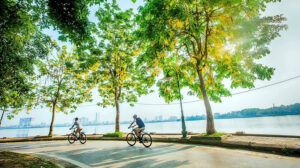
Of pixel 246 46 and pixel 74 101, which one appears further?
pixel 74 101

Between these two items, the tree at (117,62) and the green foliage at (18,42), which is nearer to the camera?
the green foliage at (18,42)

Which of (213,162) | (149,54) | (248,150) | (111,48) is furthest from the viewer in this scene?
(111,48)

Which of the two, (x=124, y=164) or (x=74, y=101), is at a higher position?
(x=74, y=101)

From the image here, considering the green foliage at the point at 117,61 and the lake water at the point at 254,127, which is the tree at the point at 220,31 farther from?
the lake water at the point at 254,127

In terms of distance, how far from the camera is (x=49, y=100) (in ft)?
68.6

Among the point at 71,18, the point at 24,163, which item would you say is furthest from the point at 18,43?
the point at 24,163

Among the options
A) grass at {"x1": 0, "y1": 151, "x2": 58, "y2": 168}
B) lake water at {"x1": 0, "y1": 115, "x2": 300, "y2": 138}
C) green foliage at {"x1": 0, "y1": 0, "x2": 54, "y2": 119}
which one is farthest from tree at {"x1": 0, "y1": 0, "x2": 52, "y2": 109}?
lake water at {"x1": 0, "y1": 115, "x2": 300, "y2": 138}

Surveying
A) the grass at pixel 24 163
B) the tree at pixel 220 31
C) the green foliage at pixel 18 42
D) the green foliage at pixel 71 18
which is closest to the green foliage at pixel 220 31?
the tree at pixel 220 31

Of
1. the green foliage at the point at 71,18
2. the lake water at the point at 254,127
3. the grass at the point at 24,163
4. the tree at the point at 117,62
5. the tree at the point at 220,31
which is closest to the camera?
the grass at the point at 24,163

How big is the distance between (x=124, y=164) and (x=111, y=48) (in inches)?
506

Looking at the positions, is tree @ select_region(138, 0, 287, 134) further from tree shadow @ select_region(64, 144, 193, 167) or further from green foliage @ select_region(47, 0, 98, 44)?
tree shadow @ select_region(64, 144, 193, 167)

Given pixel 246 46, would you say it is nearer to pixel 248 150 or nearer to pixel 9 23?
pixel 248 150

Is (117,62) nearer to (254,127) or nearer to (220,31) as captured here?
(220,31)

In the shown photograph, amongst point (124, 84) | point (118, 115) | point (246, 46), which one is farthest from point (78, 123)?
point (246, 46)
